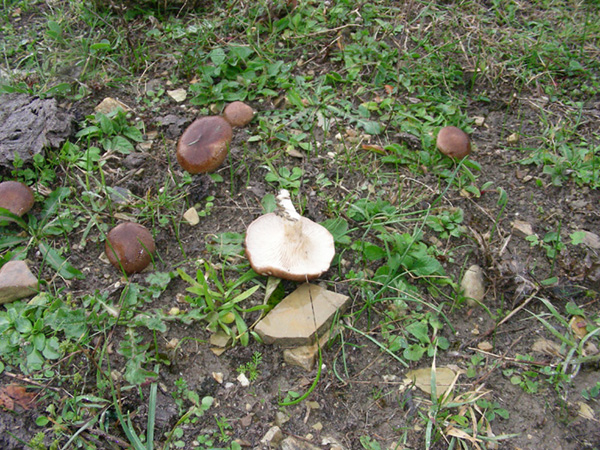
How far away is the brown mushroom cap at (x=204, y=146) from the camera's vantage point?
2752 mm

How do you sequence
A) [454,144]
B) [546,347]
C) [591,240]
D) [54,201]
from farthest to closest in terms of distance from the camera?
[454,144] < [54,201] < [591,240] < [546,347]

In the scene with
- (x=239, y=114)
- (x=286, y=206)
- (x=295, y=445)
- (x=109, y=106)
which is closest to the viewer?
(x=295, y=445)

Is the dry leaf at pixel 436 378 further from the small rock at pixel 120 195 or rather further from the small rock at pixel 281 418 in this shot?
the small rock at pixel 120 195

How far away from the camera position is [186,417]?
6.48ft

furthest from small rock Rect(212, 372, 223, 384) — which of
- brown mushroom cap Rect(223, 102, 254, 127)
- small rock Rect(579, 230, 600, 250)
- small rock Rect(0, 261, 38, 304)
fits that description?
small rock Rect(579, 230, 600, 250)

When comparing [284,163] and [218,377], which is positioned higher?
[284,163]

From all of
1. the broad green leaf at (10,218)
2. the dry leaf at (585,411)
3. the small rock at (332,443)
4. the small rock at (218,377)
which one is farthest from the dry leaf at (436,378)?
the broad green leaf at (10,218)

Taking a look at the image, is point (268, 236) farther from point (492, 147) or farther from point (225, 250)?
point (492, 147)

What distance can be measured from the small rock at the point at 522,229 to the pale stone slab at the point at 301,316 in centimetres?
107

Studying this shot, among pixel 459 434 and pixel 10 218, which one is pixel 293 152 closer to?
pixel 10 218

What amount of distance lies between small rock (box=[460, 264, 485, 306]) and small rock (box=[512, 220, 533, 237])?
15.4 inches

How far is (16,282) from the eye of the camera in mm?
2295

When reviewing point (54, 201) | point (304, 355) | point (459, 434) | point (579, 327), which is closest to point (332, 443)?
point (304, 355)

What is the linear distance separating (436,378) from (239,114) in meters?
1.89
